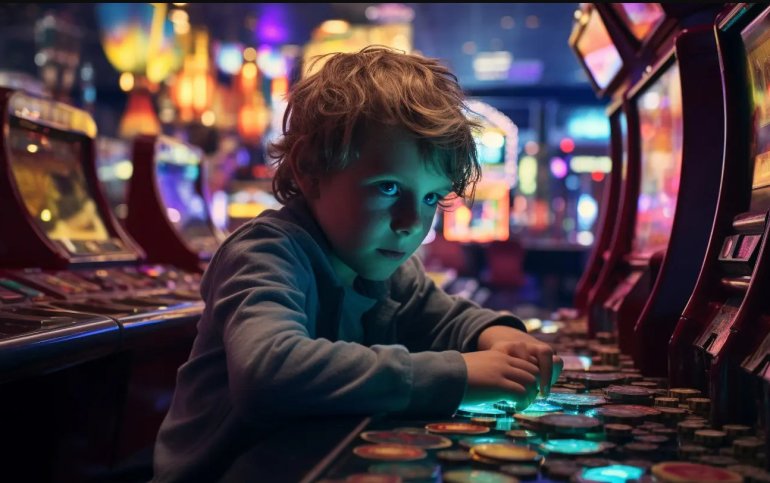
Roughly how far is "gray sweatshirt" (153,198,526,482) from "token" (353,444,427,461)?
0.11m

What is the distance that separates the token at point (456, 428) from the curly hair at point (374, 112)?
1.32 ft

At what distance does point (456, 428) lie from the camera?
3.28ft

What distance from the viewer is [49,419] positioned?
2232 millimetres

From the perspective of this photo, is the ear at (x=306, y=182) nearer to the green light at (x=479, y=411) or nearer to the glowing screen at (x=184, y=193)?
the green light at (x=479, y=411)

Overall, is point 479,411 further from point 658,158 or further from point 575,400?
point 658,158

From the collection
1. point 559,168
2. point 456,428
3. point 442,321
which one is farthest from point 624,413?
point 559,168

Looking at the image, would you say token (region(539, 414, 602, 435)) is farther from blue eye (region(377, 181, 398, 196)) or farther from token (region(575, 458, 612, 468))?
blue eye (region(377, 181, 398, 196))

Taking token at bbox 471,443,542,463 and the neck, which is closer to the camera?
token at bbox 471,443,542,463

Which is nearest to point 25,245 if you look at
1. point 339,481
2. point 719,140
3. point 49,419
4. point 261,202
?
point 49,419

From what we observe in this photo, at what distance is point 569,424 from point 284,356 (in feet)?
1.14

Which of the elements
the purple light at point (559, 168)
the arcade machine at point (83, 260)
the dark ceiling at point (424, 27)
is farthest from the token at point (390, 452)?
the purple light at point (559, 168)

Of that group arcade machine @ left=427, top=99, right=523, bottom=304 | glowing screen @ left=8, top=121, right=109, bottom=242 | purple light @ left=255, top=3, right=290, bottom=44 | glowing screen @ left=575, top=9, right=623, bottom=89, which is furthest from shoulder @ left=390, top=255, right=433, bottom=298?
arcade machine @ left=427, top=99, right=523, bottom=304

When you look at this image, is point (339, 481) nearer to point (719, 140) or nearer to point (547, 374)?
point (547, 374)

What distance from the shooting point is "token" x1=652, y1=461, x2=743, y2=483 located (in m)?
0.77
